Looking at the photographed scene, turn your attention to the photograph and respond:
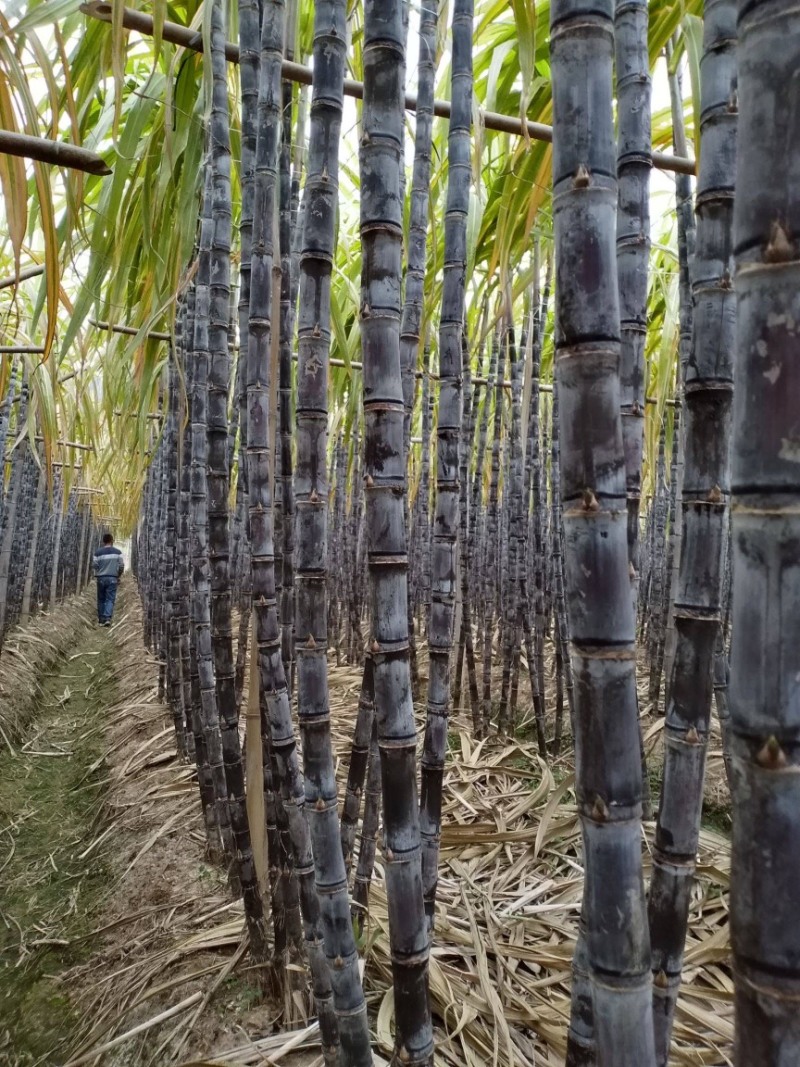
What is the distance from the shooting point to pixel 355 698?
4207 millimetres

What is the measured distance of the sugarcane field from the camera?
42 centimetres

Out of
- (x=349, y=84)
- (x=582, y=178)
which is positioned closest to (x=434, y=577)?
(x=582, y=178)

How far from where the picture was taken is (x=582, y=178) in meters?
0.53

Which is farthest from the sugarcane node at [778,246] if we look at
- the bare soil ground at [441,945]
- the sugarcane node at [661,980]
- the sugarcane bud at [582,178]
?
the bare soil ground at [441,945]

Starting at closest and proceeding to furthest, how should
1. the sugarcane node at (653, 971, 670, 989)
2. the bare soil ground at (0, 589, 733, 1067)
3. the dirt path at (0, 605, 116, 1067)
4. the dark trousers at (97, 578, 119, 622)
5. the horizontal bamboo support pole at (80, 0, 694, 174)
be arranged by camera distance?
the sugarcane node at (653, 971, 670, 989), the bare soil ground at (0, 589, 733, 1067), the horizontal bamboo support pole at (80, 0, 694, 174), the dirt path at (0, 605, 116, 1067), the dark trousers at (97, 578, 119, 622)

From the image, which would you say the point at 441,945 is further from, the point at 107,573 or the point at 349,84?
the point at 107,573

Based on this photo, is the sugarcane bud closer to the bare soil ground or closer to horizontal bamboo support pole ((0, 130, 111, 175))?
horizontal bamboo support pole ((0, 130, 111, 175))

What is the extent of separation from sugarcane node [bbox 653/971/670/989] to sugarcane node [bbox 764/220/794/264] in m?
A: 0.69

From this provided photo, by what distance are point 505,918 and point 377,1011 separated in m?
0.52

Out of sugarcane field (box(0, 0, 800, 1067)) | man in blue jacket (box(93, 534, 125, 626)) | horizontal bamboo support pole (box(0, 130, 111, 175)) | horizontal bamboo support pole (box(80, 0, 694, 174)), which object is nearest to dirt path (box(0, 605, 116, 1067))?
sugarcane field (box(0, 0, 800, 1067))

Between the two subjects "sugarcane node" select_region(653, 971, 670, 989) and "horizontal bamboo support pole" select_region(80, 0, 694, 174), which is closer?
"sugarcane node" select_region(653, 971, 670, 989)

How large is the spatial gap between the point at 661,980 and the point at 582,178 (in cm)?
74

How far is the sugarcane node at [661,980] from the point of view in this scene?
0.75 meters

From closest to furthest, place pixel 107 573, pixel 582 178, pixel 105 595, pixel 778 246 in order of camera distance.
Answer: pixel 778 246, pixel 582 178, pixel 107 573, pixel 105 595
